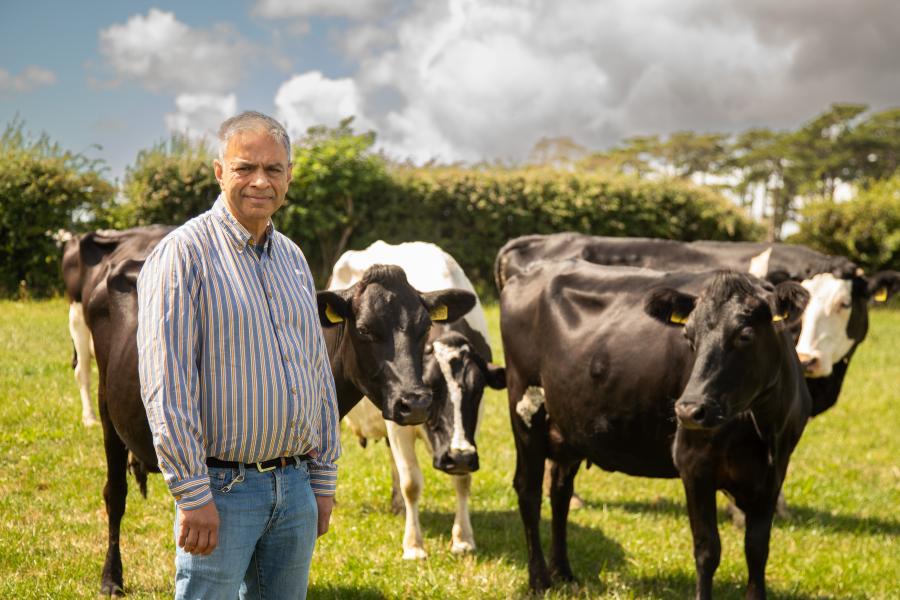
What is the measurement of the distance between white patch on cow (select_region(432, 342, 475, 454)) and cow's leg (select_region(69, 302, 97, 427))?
172 inches

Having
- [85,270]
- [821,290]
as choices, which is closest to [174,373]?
[85,270]

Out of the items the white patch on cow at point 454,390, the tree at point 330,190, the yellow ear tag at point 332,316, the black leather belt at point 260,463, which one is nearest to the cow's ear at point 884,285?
the white patch on cow at point 454,390

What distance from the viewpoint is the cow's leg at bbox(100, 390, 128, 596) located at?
5.01 meters

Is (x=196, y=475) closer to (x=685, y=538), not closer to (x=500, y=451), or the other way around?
(x=685, y=538)

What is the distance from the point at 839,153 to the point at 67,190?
178 ft

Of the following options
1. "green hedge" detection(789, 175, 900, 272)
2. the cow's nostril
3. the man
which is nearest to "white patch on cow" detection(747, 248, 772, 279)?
the cow's nostril

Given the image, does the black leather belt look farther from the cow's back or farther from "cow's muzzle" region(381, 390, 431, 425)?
the cow's back

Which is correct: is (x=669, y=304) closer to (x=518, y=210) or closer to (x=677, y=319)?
(x=677, y=319)

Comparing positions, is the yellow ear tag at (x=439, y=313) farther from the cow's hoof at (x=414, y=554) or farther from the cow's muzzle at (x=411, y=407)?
the cow's hoof at (x=414, y=554)

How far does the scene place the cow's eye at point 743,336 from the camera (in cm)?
446

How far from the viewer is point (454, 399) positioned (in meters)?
5.64

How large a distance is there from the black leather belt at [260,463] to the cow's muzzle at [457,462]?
2584mm

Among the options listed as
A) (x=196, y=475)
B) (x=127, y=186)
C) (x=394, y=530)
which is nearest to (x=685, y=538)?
(x=394, y=530)

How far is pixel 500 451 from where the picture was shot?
28.9 ft
